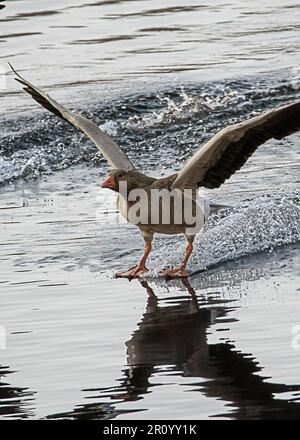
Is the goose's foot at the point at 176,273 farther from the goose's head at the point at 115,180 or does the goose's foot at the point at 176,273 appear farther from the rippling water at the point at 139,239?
the goose's head at the point at 115,180

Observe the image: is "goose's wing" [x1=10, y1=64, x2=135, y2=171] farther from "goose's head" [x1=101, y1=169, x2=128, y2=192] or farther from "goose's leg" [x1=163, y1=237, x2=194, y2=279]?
"goose's leg" [x1=163, y1=237, x2=194, y2=279]

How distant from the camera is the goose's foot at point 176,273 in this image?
10.2 meters

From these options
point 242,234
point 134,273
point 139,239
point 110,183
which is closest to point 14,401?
point 134,273

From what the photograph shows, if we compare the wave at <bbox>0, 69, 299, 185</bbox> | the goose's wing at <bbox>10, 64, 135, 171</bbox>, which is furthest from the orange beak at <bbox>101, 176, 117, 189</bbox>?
the wave at <bbox>0, 69, 299, 185</bbox>

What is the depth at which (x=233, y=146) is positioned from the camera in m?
10.3

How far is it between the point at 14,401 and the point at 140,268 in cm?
296

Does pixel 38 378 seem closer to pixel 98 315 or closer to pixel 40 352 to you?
pixel 40 352

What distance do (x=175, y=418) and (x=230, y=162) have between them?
12.3 ft

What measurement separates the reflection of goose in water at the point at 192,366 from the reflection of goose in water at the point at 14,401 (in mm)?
224

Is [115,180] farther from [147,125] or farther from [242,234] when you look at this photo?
[147,125]

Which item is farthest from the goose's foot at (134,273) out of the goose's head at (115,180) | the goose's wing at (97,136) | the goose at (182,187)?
the goose's wing at (97,136)

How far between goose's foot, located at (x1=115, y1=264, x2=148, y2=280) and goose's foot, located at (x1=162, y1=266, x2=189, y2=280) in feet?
0.57

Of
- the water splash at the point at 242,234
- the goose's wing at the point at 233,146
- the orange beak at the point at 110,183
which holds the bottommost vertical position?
the water splash at the point at 242,234

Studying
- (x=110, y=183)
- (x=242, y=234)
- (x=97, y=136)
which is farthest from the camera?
(x=97, y=136)
